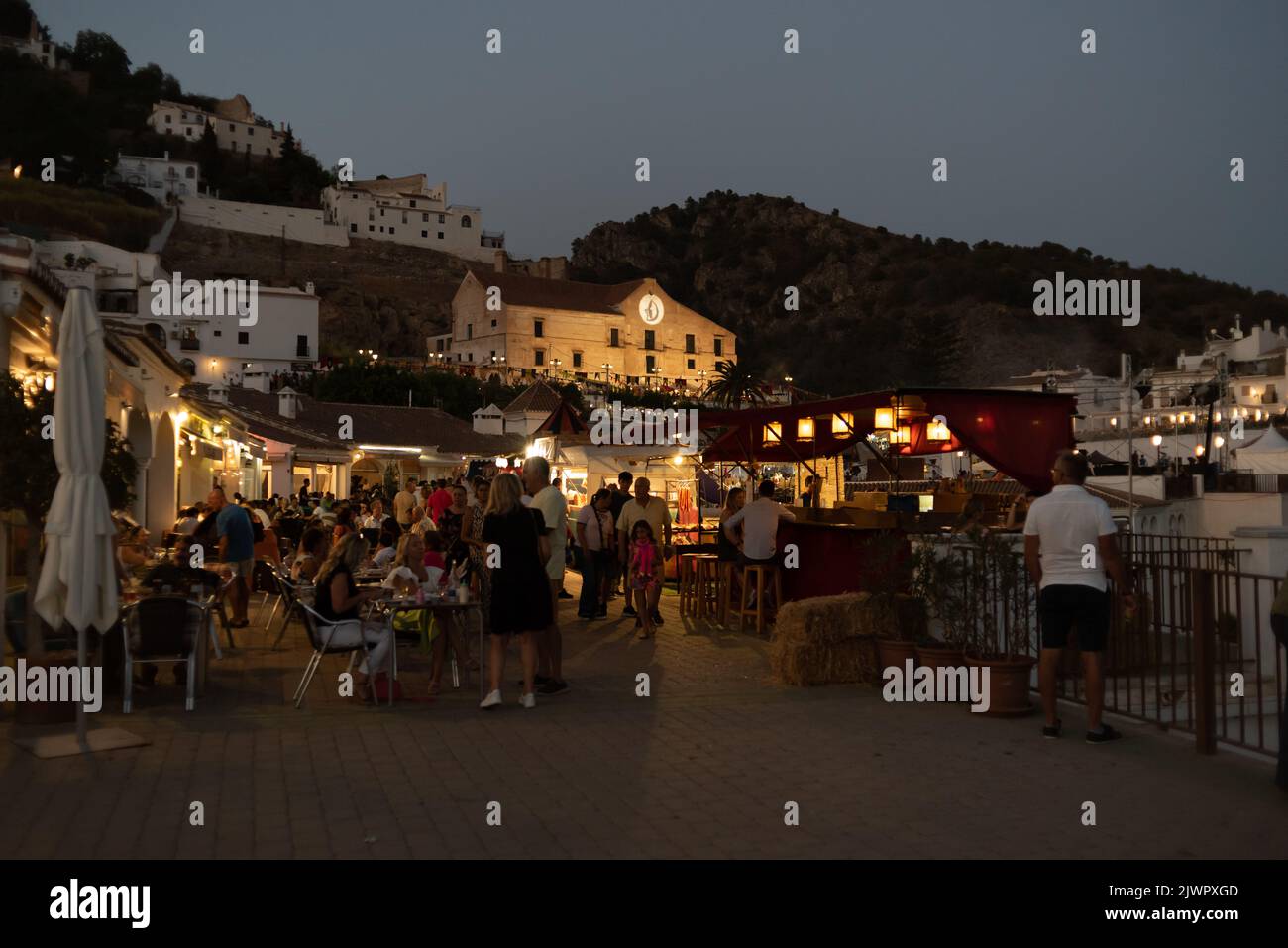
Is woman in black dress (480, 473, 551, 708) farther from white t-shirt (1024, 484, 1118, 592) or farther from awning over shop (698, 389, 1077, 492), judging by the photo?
awning over shop (698, 389, 1077, 492)

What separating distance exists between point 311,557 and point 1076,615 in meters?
7.22

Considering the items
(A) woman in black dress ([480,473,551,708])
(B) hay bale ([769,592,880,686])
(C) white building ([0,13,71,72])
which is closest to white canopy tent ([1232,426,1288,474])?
(B) hay bale ([769,592,880,686])

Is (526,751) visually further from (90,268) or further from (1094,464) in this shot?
(90,268)

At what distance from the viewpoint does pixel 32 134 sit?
96.6m

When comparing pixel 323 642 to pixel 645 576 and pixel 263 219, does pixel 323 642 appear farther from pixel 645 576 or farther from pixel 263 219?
pixel 263 219

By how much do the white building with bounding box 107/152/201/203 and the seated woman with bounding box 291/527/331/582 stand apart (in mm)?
103321

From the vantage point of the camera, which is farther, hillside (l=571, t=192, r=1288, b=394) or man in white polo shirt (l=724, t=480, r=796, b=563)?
hillside (l=571, t=192, r=1288, b=394)

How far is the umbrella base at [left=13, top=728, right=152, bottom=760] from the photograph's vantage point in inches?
259

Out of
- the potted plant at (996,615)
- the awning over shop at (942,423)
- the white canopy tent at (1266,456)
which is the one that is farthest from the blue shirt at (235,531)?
the white canopy tent at (1266,456)

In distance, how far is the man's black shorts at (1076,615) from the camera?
6664mm

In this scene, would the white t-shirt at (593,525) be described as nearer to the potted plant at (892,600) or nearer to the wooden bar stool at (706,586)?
the wooden bar stool at (706,586)
